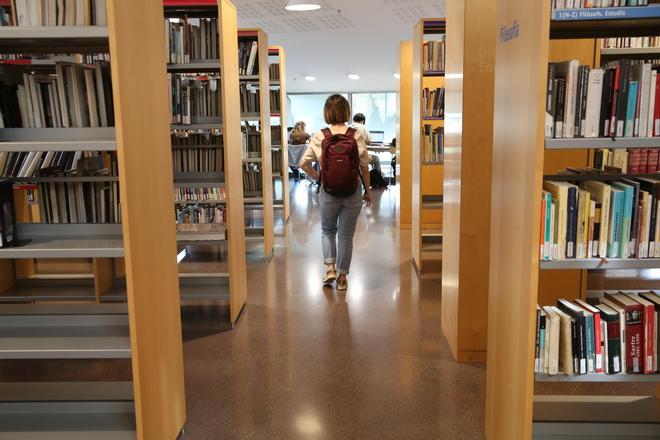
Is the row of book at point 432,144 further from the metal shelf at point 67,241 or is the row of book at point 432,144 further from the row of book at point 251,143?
the metal shelf at point 67,241

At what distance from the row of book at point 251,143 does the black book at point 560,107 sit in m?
4.91

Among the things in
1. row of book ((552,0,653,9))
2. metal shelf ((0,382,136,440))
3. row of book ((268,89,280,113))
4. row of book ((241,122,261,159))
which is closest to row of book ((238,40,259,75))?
row of book ((241,122,261,159))

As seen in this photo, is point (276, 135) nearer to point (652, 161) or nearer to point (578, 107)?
point (652, 161)

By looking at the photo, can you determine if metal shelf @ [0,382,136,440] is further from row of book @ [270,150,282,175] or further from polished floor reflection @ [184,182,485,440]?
row of book @ [270,150,282,175]

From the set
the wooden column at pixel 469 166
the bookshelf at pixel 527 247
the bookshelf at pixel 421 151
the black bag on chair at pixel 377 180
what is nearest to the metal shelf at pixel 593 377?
the bookshelf at pixel 527 247

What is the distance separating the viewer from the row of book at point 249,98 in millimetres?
6363

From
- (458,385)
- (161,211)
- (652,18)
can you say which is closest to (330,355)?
(458,385)

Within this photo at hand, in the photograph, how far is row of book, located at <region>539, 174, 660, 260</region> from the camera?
2.09 meters

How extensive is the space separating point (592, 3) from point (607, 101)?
0.32m

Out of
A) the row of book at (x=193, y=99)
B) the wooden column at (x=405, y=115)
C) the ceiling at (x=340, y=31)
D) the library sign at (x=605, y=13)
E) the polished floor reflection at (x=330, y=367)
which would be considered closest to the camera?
the library sign at (x=605, y=13)

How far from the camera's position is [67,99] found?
7.91ft

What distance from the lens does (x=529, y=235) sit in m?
2.08

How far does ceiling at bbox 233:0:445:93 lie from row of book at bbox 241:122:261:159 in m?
1.58

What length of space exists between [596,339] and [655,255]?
1.17ft
